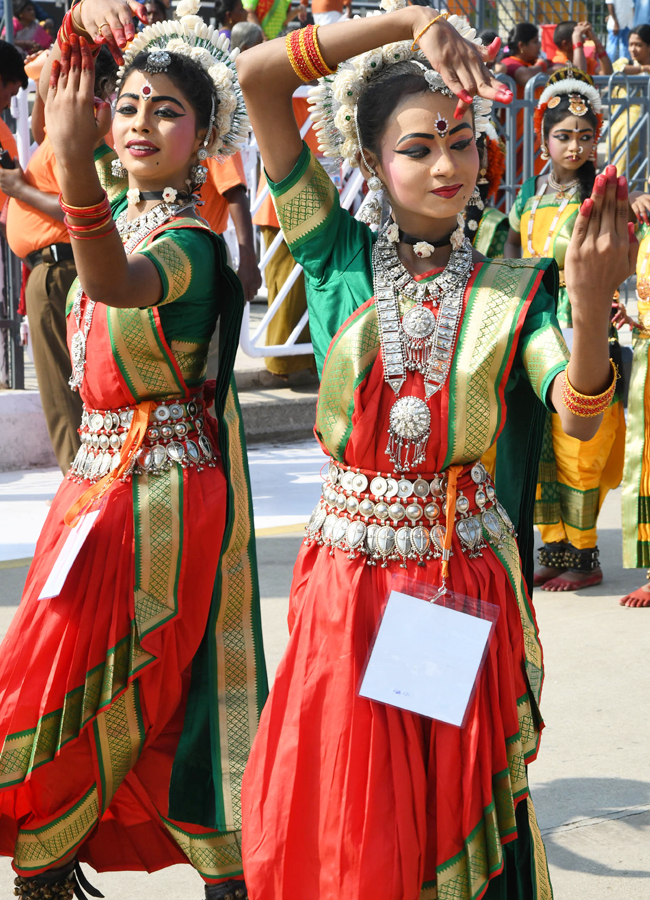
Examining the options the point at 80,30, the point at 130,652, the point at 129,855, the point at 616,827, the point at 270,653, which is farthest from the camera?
the point at 270,653

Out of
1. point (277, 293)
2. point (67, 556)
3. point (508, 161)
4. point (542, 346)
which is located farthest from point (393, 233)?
point (508, 161)

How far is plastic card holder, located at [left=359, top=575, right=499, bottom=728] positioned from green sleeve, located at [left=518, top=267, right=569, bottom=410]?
41cm

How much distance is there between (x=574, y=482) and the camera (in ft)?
17.5

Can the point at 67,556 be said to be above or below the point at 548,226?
below

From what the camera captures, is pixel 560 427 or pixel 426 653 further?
pixel 560 427

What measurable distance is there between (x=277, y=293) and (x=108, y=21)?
6.13 metres

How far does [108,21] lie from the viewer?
2318mm

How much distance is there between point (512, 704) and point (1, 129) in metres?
5.24

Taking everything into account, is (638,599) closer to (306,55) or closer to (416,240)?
(416,240)

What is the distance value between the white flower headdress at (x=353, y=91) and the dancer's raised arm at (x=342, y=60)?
99mm

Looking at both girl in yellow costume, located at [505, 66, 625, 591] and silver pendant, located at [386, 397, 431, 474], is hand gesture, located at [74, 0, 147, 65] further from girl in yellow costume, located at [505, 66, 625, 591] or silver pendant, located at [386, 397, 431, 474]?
girl in yellow costume, located at [505, 66, 625, 591]

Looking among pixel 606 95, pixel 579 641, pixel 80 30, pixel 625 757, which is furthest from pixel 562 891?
pixel 606 95

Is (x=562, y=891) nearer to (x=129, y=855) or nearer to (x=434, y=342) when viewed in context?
(x=129, y=855)

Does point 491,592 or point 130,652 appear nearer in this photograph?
point 491,592
